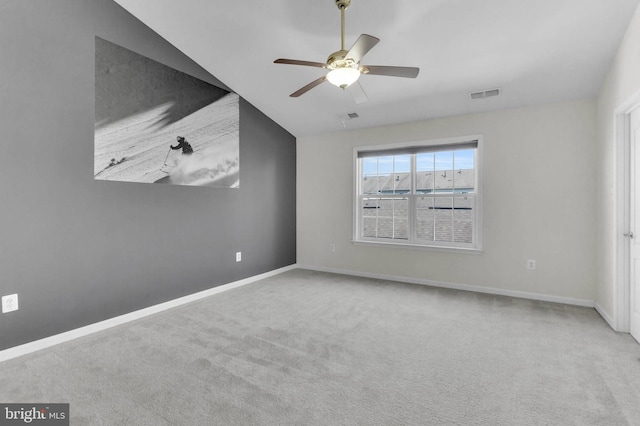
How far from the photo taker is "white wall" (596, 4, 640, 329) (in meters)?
2.49

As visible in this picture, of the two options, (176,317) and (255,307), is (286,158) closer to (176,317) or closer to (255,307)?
(255,307)

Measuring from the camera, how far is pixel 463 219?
4.33 metres

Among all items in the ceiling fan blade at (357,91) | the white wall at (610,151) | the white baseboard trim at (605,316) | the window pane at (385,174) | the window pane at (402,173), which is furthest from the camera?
the window pane at (385,174)

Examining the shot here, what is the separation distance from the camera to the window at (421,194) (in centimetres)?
429

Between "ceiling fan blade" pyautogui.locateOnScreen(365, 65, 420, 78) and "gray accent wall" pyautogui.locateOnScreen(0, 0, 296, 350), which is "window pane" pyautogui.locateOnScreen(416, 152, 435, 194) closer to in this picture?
"ceiling fan blade" pyautogui.locateOnScreen(365, 65, 420, 78)

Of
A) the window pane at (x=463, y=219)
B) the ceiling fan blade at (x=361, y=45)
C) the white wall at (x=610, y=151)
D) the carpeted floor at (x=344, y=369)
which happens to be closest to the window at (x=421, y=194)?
the window pane at (x=463, y=219)

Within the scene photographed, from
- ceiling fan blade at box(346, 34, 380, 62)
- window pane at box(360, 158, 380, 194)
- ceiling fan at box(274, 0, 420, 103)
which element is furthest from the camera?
window pane at box(360, 158, 380, 194)

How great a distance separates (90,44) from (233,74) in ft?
4.91

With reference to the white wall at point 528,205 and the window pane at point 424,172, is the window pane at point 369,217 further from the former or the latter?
the window pane at point 424,172

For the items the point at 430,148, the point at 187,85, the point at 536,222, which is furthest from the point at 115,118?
the point at 536,222

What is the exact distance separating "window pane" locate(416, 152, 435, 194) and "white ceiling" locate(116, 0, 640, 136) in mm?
662

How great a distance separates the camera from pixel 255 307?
138 inches

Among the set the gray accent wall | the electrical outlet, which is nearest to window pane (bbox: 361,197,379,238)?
the gray accent wall

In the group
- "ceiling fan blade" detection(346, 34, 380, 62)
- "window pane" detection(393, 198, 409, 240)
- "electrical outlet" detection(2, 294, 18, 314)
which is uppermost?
"ceiling fan blade" detection(346, 34, 380, 62)
